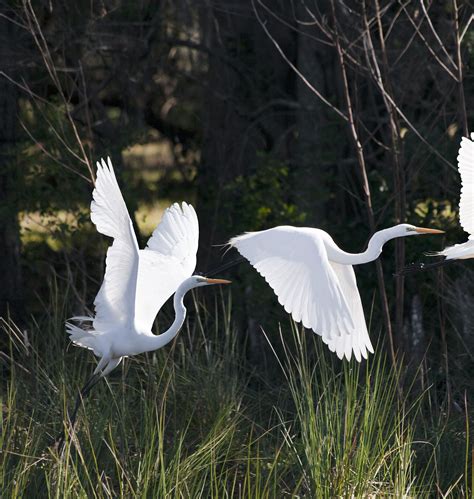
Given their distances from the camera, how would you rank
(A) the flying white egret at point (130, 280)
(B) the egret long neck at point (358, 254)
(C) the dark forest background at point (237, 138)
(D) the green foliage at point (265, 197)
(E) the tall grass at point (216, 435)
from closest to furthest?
(E) the tall grass at point (216, 435) < (A) the flying white egret at point (130, 280) < (B) the egret long neck at point (358, 254) < (C) the dark forest background at point (237, 138) < (D) the green foliage at point (265, 197)

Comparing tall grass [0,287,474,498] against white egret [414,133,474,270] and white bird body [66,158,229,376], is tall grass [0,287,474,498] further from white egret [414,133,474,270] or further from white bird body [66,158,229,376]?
white egret [414,133,474,270]

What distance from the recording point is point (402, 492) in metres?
3.17

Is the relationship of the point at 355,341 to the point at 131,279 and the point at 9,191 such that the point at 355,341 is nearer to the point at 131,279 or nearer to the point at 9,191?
the point at 131,279

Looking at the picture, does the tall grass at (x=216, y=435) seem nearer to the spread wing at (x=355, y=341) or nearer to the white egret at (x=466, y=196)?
the spread wing at (x=355, y=341)

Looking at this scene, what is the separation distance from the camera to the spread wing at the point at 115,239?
11.5ft

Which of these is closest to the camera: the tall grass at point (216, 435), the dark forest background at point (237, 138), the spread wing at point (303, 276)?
the tall grass at point (216, 435)

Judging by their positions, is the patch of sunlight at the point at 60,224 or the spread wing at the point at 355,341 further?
the patch of sunlight at the point at 60,224

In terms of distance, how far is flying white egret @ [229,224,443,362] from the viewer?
3.42 metres

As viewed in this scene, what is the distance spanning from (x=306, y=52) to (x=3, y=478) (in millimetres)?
4243

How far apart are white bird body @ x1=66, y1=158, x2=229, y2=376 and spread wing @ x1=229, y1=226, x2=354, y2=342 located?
22cm

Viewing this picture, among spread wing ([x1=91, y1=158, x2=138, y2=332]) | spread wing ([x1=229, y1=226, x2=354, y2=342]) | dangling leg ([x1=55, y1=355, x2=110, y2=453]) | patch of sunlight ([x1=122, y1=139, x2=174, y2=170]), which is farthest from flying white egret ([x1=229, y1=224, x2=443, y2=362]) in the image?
patch of sunlight ([x1=122, y1=139, x2=174, y2=170])

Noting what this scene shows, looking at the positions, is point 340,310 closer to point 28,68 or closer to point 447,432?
point 447,432

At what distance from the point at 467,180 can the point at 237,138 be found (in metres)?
3.31

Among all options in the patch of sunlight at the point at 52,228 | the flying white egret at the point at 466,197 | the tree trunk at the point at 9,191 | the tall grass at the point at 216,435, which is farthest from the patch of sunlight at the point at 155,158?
the flying white egret at the point at 466,197
